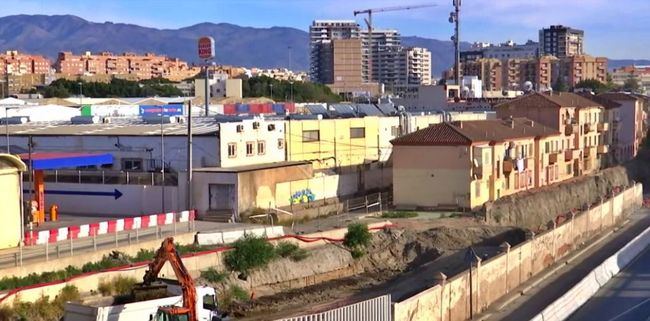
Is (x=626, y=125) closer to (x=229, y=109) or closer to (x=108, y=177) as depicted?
(x=229, y=109)

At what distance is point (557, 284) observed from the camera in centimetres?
3159

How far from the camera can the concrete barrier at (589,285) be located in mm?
25758

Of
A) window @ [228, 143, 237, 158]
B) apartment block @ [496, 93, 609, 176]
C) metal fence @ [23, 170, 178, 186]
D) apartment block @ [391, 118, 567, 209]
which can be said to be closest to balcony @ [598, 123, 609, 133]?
apartment block @ [496, 93, 609, 176]

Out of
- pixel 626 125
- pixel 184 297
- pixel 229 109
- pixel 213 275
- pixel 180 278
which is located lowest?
pixel 213 275

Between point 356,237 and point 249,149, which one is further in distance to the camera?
point 249,149

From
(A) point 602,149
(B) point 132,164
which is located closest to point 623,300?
(B) point 132,164

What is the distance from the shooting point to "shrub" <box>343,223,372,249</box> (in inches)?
1399

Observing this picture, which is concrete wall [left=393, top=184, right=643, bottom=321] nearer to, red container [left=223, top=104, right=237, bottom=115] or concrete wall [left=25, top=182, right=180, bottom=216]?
concrete wall [left=25, top=182, right=180, bottom=216]

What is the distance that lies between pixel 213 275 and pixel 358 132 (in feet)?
74.0

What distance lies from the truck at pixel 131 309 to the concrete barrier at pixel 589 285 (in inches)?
330

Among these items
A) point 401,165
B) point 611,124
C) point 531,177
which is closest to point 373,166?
point 401,165

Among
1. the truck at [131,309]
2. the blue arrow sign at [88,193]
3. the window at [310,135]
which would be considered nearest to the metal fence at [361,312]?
the truck at [131,309]

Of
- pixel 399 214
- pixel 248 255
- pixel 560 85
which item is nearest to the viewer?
pixel 248 255

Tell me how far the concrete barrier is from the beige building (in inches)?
590
